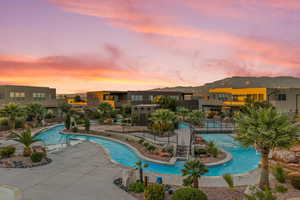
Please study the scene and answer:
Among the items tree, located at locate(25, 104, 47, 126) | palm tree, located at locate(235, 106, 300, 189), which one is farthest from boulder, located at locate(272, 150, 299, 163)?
Answer: tree, located at locate(25, 104, 47, 126)

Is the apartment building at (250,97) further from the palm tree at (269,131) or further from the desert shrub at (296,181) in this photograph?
the palm tree at (269,131)

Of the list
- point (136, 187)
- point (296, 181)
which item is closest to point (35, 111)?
point (136, 187)

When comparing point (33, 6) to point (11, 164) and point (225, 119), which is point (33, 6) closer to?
point (11, 164)

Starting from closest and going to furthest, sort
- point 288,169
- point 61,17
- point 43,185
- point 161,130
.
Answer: point 43,185, point 288,169, point 61,17, point 161,130

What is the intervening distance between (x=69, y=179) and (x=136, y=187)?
545 centimetres

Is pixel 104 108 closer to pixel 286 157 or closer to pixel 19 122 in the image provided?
pixel 19 122

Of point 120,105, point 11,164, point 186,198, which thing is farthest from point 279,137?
point 120,105

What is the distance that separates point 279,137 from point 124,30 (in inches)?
959

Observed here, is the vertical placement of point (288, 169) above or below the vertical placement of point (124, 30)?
below

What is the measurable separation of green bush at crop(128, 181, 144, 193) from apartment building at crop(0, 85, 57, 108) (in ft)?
147

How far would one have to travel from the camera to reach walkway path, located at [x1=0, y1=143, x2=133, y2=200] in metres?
11.9

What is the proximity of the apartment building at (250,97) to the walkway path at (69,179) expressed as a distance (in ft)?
131

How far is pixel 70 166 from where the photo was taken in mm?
17641

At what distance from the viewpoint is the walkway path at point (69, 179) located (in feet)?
38.9
